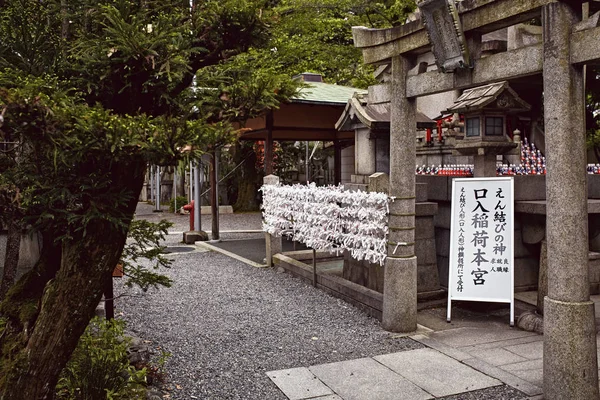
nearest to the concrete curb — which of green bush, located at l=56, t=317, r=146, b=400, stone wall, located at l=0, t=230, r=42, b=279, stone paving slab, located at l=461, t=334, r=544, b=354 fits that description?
stone wall, located at l=0, t=230, r=42, b=279

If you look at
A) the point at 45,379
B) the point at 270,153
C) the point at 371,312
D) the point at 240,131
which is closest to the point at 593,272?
the point at 371,312

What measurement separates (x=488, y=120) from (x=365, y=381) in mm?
4382

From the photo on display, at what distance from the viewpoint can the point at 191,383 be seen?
523 centimetres

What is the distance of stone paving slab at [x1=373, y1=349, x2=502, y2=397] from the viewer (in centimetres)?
507

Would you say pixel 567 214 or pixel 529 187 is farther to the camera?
pixel 529 187

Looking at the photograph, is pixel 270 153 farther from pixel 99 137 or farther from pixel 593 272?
pixel 99 137

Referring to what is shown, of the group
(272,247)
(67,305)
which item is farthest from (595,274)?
(67,305)

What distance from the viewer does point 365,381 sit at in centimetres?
527

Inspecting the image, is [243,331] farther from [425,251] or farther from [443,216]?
[443,216]

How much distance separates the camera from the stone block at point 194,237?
52.4ft

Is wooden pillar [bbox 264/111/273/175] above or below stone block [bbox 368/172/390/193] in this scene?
above

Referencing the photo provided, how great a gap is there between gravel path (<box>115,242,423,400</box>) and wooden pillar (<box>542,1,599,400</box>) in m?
2.00

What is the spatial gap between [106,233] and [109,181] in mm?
385

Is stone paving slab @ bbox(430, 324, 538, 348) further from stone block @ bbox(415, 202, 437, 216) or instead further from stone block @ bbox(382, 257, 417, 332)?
stone block @ bbox(415, 202, 437, 216)
